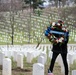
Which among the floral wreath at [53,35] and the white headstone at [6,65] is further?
the floral wreath at [53,35]

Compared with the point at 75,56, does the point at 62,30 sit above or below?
above

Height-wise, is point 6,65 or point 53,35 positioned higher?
point 53,35

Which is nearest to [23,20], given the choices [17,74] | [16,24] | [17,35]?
[16,24]

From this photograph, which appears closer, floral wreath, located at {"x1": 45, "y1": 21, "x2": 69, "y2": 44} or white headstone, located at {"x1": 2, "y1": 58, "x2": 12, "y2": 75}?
white headstone, located at {"x1": 2, "y1": 58, "x2": 12, "y2": 75}

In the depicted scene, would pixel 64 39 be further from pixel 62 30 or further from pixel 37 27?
pixel 37 27

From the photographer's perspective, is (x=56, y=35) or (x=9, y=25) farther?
(x=9, y=25)

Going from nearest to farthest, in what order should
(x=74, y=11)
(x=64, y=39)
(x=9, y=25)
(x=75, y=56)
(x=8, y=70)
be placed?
(x=8, y=70) → (x=64, y=39) → (x=75, y=56) → (x=74, y=11) → (x=9, y=25)

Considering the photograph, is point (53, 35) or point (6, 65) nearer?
point (6, 65)

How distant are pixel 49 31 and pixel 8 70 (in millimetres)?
1415

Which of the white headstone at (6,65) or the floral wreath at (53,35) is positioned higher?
the floral wreath at (53,35)

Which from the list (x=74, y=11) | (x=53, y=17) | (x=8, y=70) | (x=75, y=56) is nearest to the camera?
(x=8, y=70)

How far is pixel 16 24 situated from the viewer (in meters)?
29.0

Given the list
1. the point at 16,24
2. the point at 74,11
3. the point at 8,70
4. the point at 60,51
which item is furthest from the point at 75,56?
the point at 16,24

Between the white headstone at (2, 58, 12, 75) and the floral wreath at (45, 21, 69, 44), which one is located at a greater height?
the floral wreath at (45, 21, 69, 44)
